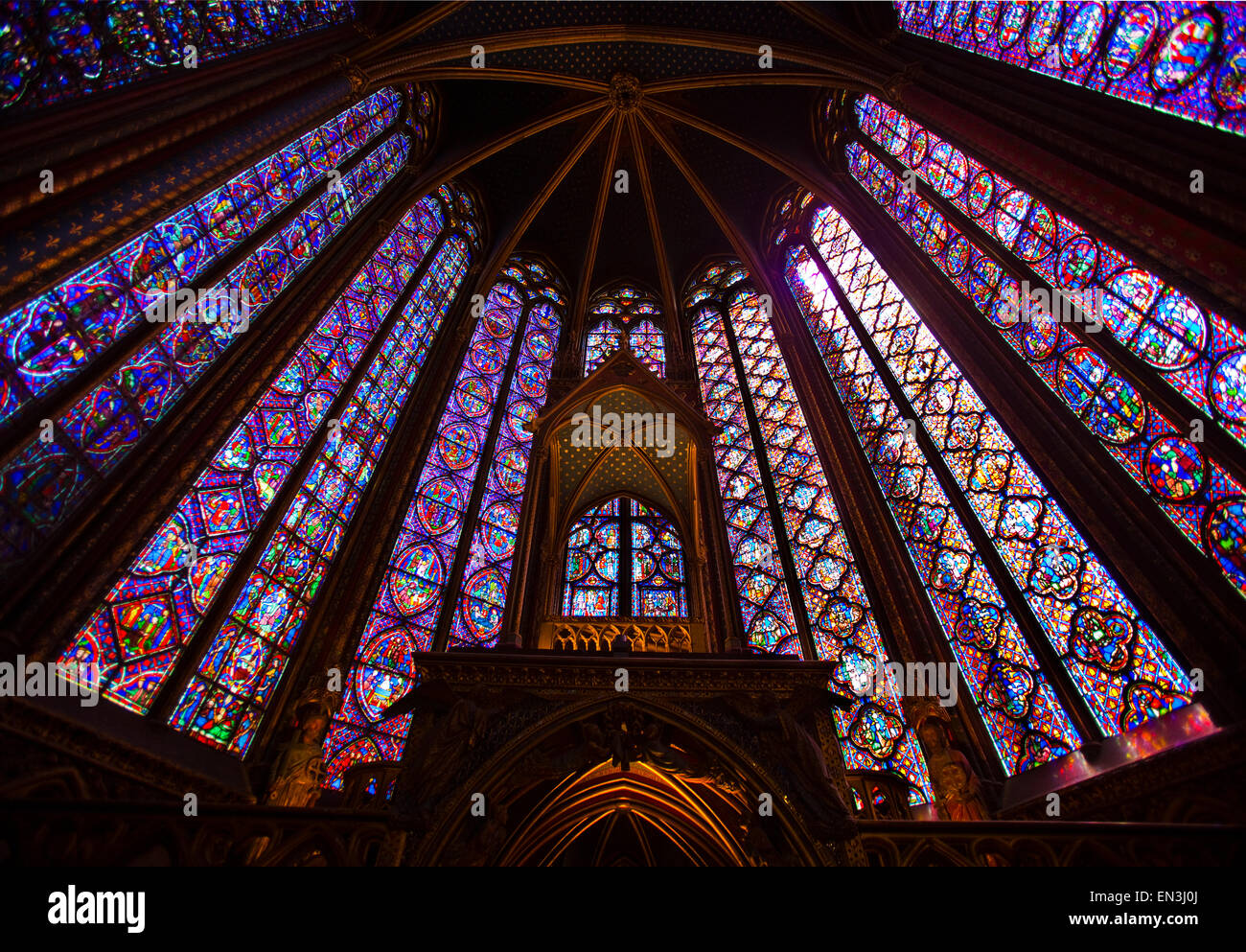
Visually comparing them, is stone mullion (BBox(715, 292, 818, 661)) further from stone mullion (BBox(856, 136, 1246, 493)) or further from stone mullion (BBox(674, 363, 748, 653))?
stone mullion (BBox(856, 136, 1246, 493))

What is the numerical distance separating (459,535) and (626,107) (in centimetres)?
849

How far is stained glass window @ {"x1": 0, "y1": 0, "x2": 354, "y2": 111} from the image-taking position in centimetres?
418

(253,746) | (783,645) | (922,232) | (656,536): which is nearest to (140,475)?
(253,746)

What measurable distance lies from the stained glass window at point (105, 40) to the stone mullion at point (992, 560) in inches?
324

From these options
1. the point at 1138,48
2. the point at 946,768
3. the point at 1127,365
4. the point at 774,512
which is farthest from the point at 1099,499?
the point at 774,512

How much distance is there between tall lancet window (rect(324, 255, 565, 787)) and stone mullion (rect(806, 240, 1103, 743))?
17.7 ft

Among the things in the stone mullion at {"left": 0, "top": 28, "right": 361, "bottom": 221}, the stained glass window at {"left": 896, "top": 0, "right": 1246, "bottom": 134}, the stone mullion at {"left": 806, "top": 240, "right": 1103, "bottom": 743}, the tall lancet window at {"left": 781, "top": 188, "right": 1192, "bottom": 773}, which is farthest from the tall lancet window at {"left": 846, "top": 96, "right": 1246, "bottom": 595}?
the stone mullion at {"left": 0, "top": 28, "right": 361, "bottom": 221}

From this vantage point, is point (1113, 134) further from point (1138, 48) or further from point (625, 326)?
point (625, 326)

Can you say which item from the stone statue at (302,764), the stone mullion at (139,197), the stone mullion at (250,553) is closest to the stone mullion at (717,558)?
the stone statue at (302,764)

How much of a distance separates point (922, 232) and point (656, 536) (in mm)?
5357

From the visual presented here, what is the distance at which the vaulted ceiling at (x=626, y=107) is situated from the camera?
880 centimetres

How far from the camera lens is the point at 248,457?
6223 millimetres
